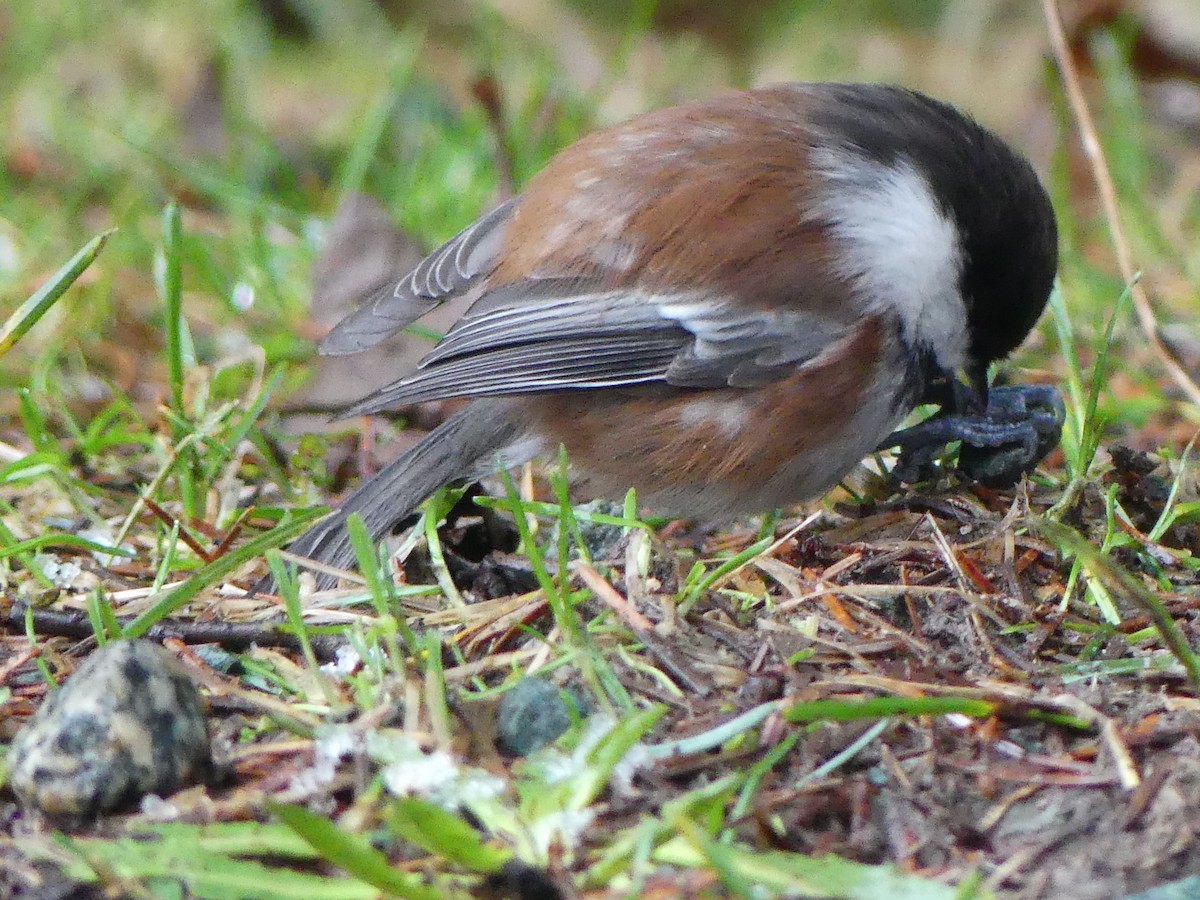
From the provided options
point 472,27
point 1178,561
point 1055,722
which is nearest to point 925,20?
point 472,27

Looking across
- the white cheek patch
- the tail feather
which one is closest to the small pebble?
the tail feather

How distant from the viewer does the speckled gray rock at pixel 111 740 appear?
1826 millimetres

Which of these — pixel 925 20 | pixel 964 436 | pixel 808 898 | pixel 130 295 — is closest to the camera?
pixel 808 898

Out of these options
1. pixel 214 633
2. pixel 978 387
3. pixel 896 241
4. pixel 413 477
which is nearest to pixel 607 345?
pixel 413 477

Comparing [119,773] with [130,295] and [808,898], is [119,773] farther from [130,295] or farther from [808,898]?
[130,295]

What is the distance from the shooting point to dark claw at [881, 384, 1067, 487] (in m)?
2.84

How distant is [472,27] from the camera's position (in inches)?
270

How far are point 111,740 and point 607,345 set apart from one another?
55.5 inches

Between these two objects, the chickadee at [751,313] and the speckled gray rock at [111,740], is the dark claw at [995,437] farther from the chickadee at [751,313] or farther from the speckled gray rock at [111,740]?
the speckled gray rock at [111,740]

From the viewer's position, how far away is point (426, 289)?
3.17 m

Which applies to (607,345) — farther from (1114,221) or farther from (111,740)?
(1114,221)

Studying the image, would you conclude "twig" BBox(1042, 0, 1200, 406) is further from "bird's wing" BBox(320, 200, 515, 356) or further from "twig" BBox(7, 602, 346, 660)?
"twig" BBox(7, 602, 346, 660)

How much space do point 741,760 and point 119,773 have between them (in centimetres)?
89

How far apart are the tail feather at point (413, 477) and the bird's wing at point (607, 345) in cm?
13
